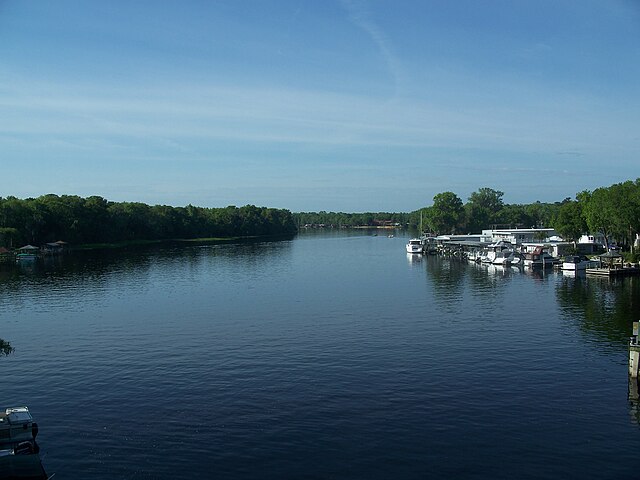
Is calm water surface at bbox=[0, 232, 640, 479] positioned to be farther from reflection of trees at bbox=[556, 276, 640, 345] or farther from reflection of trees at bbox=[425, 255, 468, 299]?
reflection of trees at bbox=[425, 255, 468, 299]

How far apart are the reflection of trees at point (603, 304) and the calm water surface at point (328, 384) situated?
47cm

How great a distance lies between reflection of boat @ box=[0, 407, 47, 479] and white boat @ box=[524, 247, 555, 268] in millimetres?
104022

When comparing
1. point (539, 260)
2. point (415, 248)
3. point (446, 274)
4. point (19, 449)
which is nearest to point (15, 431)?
point (19, 449)

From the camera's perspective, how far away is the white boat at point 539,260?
115m

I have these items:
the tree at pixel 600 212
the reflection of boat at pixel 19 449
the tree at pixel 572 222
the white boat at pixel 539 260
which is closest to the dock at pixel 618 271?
the tree at pixel 600 212

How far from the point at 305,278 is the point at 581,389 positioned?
6627cm

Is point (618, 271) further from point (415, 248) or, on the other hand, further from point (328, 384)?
point (328, 384)

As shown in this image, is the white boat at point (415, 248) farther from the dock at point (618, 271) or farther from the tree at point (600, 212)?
the dock at point (618, 271)

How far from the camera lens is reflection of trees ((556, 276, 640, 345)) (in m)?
53.4

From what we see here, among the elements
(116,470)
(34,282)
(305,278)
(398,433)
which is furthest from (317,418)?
(34,282)

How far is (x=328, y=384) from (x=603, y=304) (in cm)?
4326

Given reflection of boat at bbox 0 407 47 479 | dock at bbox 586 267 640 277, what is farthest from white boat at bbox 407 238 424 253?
reflection of boat at bbox 0 407 47 479

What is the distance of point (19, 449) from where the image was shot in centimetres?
Answer: 2511

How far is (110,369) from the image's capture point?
138 ft
